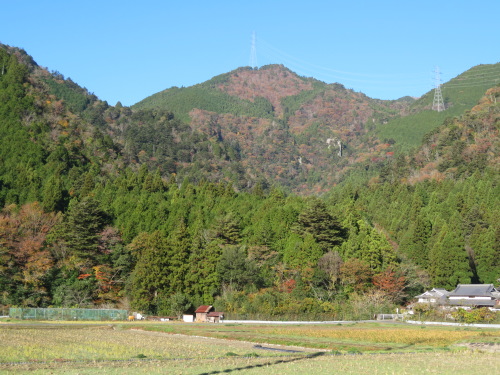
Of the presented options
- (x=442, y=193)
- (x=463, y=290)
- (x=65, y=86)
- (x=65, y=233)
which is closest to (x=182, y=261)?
(x=65, y=233)

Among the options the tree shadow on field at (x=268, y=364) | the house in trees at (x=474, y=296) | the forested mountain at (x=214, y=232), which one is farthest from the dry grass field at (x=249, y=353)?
the house in trees at (x=474, y=296)

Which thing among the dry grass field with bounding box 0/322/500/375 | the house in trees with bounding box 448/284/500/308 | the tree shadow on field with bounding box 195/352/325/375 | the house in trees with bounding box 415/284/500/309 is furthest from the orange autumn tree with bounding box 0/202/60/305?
the house in trees with bounding box 448/284/500/308

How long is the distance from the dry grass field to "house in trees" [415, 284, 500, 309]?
836 inches

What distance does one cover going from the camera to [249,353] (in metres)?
28.5

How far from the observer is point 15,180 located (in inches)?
3187

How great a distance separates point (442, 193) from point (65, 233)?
55053 mm

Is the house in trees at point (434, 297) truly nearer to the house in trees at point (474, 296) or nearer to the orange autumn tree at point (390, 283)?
the house in trees at point (474, 296)

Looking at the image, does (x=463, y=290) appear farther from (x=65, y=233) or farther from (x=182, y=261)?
(x=65, y=233)

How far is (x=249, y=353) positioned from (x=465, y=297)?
3984 cm

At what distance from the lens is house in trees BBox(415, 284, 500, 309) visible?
5959 centimetres

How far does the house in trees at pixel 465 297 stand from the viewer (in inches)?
2346

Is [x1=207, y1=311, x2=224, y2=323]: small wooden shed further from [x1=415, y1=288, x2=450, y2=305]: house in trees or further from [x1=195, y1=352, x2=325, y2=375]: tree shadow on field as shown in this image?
[x1=195, y1=352, x2=325, y2=375]: tree shadow on field

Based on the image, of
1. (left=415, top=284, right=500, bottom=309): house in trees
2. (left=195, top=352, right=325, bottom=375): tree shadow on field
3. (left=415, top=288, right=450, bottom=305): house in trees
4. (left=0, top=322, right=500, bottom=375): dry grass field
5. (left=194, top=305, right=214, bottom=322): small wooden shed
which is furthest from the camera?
(left=415, top=288, right=450, bottom=305): house in trees

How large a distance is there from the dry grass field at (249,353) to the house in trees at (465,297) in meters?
21.2
